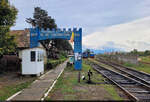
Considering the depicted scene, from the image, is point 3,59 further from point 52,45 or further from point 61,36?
point 52,45

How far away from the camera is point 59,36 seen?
54.5 feet

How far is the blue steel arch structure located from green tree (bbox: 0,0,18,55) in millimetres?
3694

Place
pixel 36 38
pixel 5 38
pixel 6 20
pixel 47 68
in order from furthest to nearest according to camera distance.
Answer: pixel 47 68 < pixel 36 38 < pixel 6 20 < pixel 5 38

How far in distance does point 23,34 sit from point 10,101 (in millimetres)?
15680

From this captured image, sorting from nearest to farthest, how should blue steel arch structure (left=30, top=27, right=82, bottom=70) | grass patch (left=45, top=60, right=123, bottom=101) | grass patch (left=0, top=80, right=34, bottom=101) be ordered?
grass patch (left=45, top=60, right=123, bottom=101) < grass patch (left=0, top=80, right=34, bottom=101) < blue steel arch structure (left=30, top=27, right=82, bottom=70)

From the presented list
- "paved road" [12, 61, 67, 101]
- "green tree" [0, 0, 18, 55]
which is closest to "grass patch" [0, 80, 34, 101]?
"paved road" [12, 61, 67, 101]

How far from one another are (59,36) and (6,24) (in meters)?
6.15

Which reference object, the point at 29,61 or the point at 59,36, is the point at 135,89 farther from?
the point at 59,36

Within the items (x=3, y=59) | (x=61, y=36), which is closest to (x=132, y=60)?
(x=61, y=36)

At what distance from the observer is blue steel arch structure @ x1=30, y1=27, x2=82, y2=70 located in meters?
16.2

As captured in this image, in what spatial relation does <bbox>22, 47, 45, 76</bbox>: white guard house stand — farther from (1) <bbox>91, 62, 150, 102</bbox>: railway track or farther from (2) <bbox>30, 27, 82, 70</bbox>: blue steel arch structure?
(1) <bbox>91, 62, 150, 102</bbox>: railway track

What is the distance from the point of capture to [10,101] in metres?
5.45

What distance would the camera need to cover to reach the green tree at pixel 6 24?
11383mm

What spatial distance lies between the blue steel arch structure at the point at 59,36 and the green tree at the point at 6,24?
3694 mm
